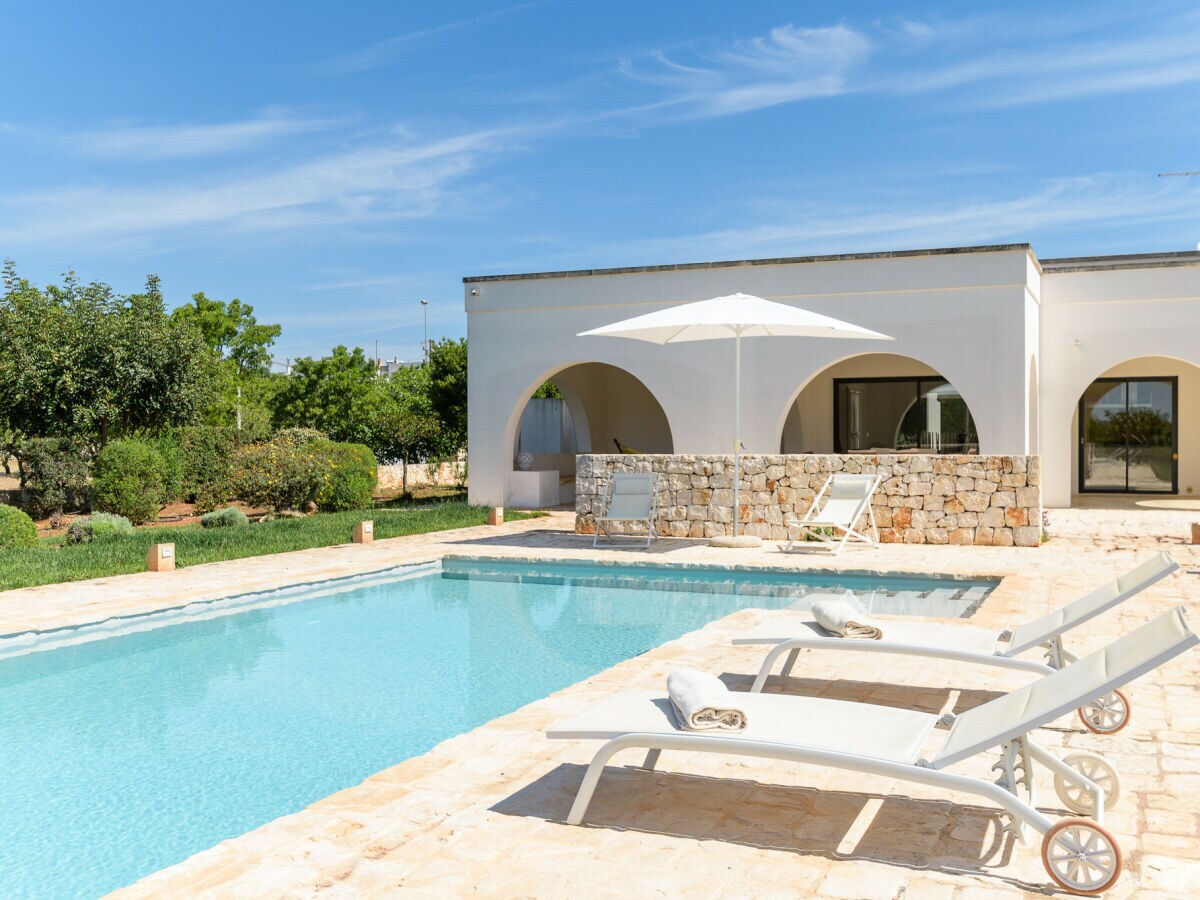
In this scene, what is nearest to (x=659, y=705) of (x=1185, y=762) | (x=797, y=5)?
(x=1185, y=762)

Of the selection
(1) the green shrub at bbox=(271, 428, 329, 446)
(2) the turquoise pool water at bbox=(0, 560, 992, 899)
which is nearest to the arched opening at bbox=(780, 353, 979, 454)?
(1) the green shrub at bbox=(271, 428, 329, 446)

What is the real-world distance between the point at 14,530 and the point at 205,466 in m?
5.67

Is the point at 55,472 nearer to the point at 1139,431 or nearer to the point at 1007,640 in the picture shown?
the point at 1007,640

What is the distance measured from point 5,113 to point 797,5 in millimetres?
19442

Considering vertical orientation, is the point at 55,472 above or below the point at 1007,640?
above

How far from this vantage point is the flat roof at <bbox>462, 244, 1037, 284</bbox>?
15266 millimetres

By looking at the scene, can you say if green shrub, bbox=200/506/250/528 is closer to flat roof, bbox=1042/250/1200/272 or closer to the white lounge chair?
the white lounge chair

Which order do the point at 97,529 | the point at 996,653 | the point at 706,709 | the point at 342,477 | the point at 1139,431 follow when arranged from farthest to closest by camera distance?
the point at 1139,431 < the point at 342,477 < the point at 97,529 < the point at 996,653 < the point at 706,709

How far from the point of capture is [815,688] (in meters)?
5.48

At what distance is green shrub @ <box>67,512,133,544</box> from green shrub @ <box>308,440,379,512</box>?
387 cm

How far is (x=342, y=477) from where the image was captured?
58.4ft

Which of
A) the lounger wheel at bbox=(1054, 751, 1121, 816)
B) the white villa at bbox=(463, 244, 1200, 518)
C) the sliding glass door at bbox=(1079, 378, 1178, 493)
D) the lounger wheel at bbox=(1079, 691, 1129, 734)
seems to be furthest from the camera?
the sliding glass door at bbox=(1079, 378, 1178, 493)

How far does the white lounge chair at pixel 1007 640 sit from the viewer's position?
458 cm

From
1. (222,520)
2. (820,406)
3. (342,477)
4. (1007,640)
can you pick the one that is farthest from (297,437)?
(1007,640)
